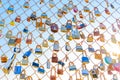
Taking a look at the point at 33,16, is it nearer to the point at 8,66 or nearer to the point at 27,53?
the point at 27,53

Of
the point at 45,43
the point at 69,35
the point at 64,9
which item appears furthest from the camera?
the point at 64,9

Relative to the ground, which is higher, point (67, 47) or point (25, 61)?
point (67, 47)

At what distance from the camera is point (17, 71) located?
4387 millimetres

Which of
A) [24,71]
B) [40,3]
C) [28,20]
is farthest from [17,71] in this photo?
[40,3]

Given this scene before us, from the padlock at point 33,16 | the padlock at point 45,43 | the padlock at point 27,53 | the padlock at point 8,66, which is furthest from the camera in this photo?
the padlock at point 33,16

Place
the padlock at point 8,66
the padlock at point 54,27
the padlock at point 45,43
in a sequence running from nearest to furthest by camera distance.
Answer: the padlock at point 8,66 < the padlock at point 45,43 < the padlock at point 54,27

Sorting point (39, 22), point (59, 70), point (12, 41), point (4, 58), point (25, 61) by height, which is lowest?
point (59, 70)

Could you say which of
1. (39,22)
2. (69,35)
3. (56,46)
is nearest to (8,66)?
(56,46)

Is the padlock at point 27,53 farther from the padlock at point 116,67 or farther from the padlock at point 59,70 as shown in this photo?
the padlock at point 116,67

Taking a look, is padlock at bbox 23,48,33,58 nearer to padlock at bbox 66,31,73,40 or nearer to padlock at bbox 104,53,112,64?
padlock at bbox 66,31,73,40

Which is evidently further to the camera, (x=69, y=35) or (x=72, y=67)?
(x=69, y=35)

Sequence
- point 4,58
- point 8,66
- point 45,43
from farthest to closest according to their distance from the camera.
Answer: point 45,43 → point 4,58 → point 8,66

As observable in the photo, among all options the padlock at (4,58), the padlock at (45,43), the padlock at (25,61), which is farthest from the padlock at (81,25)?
the padlock at (4,58)

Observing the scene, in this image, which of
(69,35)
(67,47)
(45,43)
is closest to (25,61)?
(45,43)
